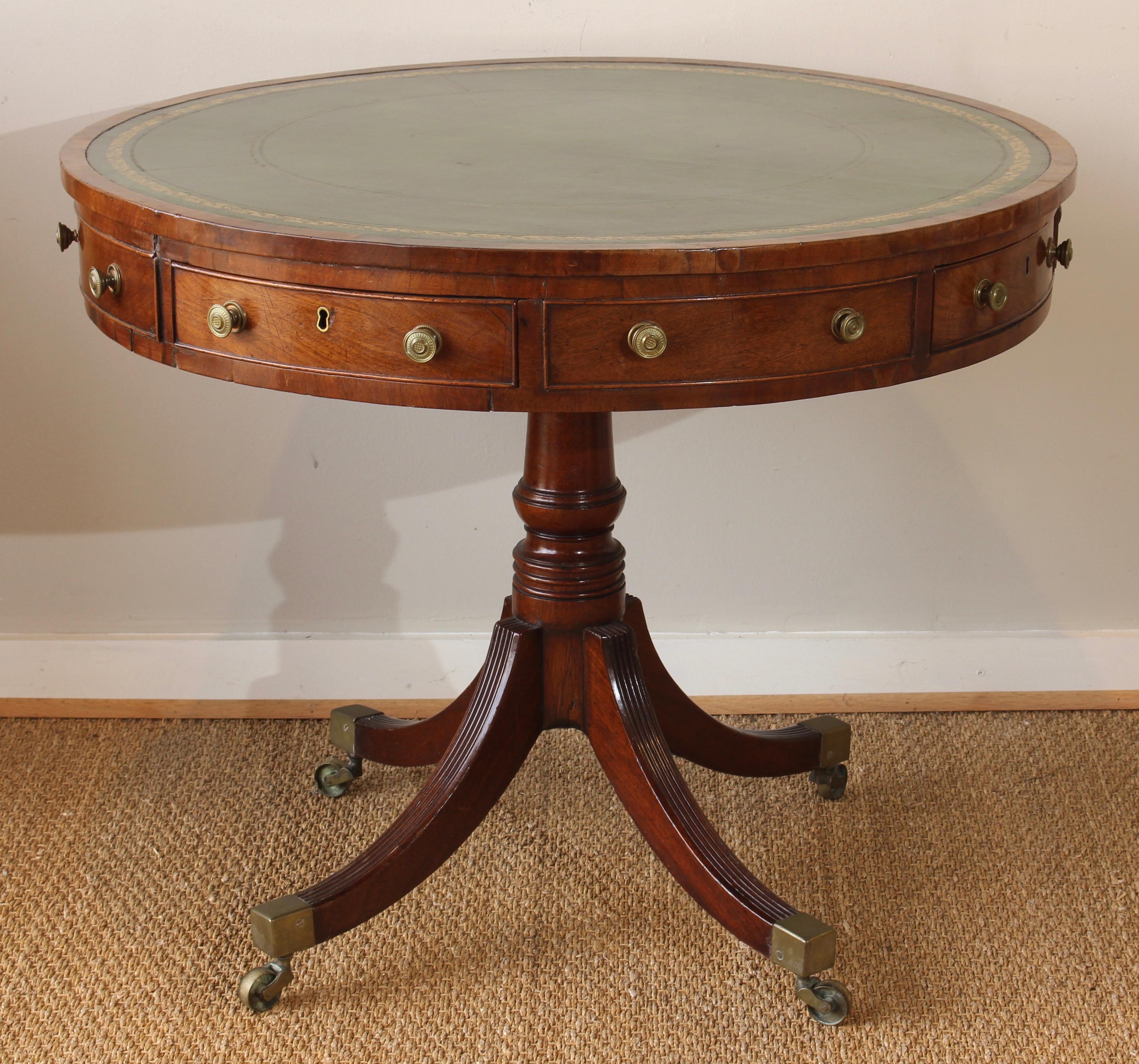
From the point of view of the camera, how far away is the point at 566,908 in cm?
153

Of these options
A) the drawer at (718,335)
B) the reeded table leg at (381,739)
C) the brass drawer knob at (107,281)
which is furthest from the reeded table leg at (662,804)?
the brass drawer knob at (107,281)

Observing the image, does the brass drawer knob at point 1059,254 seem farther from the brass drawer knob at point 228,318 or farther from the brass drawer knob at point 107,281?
the brass drawer knob at point 107,281

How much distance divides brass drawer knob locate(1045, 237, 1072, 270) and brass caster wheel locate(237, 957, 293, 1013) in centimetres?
101

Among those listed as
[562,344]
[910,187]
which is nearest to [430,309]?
Result: [562,344]

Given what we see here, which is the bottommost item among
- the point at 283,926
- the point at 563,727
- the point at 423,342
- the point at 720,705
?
the point at 720,705

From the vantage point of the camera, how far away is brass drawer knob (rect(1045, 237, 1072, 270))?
1.16 meters

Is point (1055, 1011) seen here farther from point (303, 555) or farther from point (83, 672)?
point (83, 672)

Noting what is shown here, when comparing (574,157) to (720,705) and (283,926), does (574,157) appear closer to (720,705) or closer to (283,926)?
(283,926)

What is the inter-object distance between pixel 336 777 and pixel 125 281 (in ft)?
2.77

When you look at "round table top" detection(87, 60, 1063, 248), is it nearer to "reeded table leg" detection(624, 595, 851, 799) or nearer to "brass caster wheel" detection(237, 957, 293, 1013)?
"reeded table leg" detection(624, 595, 851, 799)

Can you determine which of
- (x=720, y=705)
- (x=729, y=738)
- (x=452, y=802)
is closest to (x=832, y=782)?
(x=729, y=738)

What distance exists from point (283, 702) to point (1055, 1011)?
1.12 meters

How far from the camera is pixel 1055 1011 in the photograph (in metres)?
1.37

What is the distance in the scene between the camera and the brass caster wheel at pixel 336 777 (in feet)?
5.71
